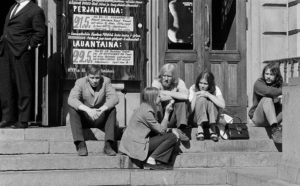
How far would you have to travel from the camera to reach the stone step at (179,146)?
8.64 meters

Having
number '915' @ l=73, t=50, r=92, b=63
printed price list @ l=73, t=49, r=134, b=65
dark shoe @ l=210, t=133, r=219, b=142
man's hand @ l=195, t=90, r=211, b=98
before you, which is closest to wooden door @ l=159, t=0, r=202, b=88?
printed price list @ l=73, t=49, r=134, b=65

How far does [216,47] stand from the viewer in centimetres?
1223

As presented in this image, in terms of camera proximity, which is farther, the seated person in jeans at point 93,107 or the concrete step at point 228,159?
the concrete step at point 228,159

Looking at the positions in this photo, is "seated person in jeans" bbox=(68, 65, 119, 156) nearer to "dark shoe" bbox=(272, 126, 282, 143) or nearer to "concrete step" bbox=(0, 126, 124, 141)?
"concrete step" bbox=(0, 126, 124, 141)

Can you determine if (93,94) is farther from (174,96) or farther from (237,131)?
(237,131)

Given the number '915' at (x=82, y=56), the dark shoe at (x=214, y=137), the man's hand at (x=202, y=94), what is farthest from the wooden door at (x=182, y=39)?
the dark shoe at (x=214, y=137)

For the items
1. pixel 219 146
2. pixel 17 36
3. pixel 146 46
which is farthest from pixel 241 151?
pixel 17 36

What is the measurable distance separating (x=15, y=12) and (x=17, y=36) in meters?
0.46

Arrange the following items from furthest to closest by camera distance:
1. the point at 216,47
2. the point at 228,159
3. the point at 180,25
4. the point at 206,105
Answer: the point at 216,47, the point at 180,25, the point at 206,105, the point at 228,159

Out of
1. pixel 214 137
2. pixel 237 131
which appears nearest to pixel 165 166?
pixel 214 137

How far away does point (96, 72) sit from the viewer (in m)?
8.96

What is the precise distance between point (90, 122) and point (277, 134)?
9.55 feet

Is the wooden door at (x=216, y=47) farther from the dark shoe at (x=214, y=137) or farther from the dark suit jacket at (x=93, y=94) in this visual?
the dark suit jacket at (x=93, y=94)

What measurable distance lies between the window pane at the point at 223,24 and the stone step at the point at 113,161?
3.65 metres
